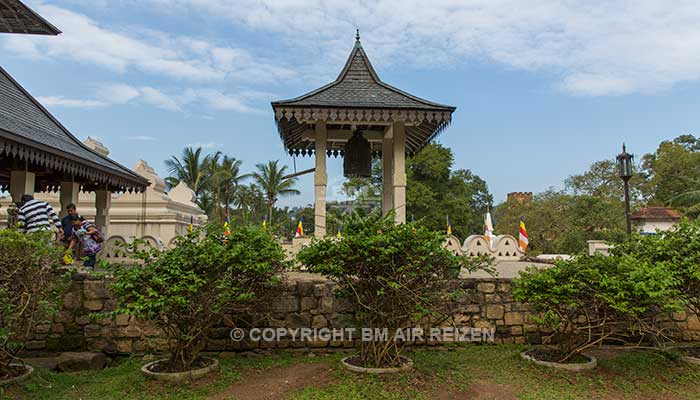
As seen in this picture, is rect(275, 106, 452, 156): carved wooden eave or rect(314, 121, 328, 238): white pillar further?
rect(314, 121, 328, 238): white pillar

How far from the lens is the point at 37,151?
6.81 m

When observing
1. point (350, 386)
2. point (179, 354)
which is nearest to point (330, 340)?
point (350, 386)

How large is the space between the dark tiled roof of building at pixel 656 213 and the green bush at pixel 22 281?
31.2 metres

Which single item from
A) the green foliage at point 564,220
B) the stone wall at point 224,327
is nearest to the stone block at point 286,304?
the stone wall at point 224,327

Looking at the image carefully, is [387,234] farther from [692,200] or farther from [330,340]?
[692,200]

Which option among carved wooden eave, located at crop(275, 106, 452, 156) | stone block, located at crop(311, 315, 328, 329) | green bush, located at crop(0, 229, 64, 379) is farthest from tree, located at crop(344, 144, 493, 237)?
green bush, located at crop(0, 229, 64, 379)

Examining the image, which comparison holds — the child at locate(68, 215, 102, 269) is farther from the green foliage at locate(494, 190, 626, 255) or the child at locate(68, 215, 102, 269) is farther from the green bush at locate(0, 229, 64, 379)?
the green foliage at locate(494, 190, 626, 255)

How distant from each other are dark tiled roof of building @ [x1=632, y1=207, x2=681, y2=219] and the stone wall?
26964 mm

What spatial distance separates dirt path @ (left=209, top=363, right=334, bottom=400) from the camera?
4.72 metres

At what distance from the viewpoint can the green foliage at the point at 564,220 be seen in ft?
78.5

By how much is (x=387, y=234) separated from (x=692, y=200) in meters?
23.7

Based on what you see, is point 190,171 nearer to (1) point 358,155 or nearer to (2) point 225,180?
(2) point 225,180

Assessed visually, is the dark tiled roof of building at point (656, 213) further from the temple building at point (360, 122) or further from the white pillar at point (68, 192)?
the white pillar at point (68, 192)

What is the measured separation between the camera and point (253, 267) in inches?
199
